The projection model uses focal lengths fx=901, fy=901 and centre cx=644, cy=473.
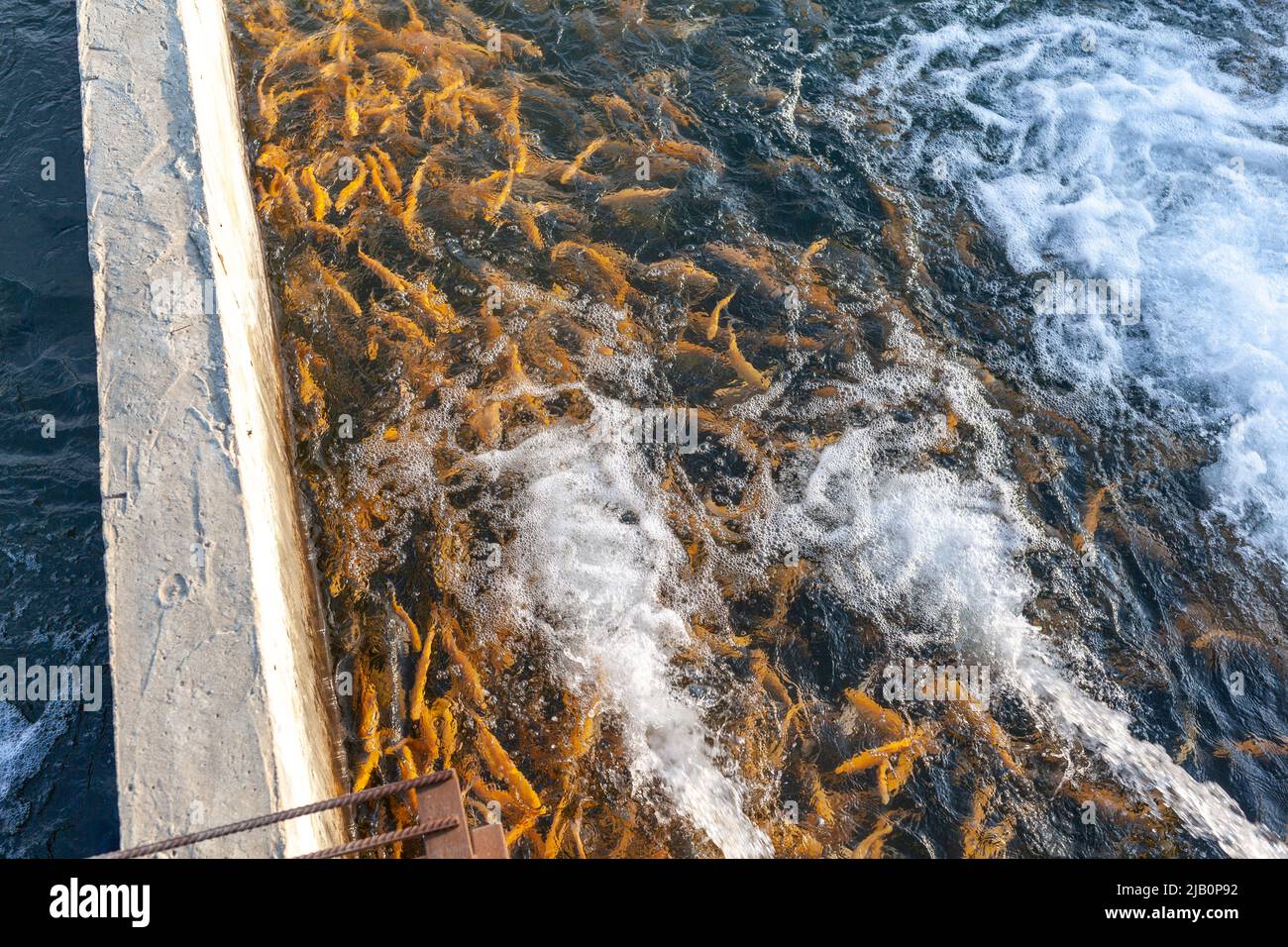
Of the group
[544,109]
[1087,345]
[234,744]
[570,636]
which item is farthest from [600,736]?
[544,109]

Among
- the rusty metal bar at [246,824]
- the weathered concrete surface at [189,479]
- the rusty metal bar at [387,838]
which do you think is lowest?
the rusty metal bar at [387,838]

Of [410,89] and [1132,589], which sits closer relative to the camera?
[1132,589]

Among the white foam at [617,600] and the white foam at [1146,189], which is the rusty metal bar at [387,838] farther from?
the white foam at [1146,189]

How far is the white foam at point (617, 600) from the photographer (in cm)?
490

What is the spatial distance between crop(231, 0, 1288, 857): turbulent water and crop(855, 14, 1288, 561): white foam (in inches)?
1.5

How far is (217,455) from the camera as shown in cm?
466

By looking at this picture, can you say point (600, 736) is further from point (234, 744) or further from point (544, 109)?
point (544, 109)

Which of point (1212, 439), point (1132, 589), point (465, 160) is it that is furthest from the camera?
point (465, 160)

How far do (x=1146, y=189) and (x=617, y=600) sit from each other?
6.05 m

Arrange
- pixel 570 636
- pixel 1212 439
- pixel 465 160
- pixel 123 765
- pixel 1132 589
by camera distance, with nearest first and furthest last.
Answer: pixel 123 765, pixel 570 636, pixel 1132 589, pixel 1212 439, pixel 465 160

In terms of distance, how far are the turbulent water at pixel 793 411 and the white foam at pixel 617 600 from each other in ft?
0.08

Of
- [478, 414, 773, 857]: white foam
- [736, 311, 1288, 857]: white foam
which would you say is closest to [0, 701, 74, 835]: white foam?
[478, 414, 773, 857]: white foam

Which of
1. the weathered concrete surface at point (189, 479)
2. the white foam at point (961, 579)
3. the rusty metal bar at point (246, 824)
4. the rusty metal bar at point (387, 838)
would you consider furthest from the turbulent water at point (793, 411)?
the rusty metal bar at point (246, 824)

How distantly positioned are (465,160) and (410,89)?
1.07 metres
